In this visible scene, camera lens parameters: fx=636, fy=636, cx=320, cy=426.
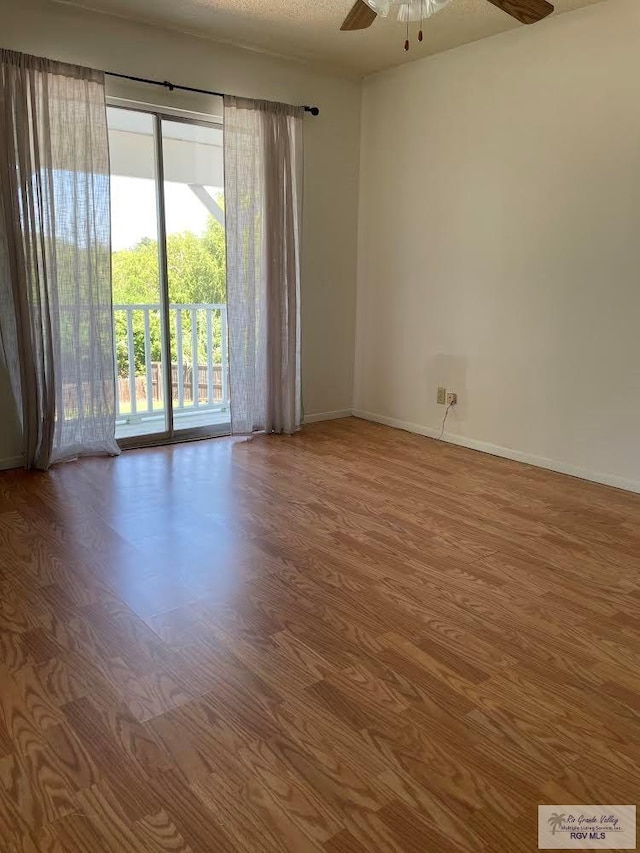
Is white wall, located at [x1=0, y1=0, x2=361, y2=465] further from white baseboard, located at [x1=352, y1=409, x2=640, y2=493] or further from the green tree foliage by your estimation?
the green tree foliage

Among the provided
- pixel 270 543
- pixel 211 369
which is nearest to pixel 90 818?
pixel 270 543

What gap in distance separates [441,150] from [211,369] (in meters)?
2.44

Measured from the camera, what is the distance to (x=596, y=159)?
136 inches

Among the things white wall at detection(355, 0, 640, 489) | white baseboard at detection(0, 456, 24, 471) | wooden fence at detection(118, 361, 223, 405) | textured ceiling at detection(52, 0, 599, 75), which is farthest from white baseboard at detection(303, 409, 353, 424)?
textured ceiling at detection(52, 0, 599, 75)

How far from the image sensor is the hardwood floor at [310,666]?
4.61 ft

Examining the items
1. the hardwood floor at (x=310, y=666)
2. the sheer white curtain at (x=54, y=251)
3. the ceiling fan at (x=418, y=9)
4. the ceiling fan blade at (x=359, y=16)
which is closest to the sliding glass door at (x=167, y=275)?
the sheer white curtain at (x=54, y=251)

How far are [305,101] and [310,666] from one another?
3.96 metres

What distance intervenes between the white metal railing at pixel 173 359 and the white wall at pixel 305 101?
Result: 0.78m

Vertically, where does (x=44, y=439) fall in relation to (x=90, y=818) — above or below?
above

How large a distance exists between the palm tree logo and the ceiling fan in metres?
2.28

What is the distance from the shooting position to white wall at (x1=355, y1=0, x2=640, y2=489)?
3.42 metres

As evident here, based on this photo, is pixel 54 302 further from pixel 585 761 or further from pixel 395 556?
pixel 585 761

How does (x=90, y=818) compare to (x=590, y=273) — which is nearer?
(x=90, y=818)

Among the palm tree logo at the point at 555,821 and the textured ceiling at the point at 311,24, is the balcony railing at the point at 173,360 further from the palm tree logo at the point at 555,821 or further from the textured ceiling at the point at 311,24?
the palm tree logo at the point at 555,821
